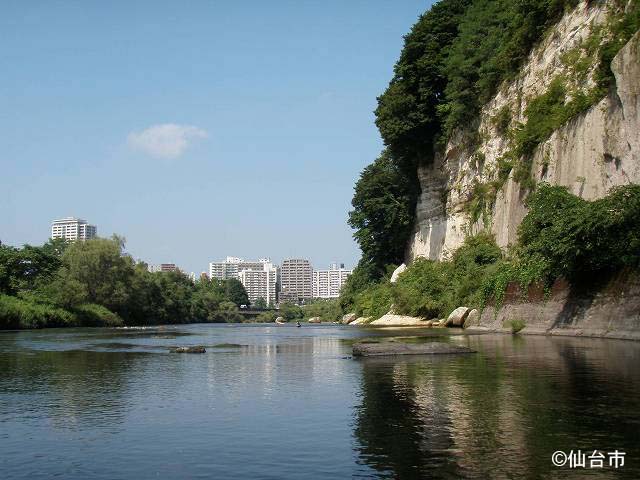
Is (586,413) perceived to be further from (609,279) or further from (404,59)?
(404,59)

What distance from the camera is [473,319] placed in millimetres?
46469

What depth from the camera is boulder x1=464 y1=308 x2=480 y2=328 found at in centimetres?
4577

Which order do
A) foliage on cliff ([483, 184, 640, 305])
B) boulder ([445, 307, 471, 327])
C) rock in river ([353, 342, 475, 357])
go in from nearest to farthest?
rock in river ([353, 342, 475, 357])
foliage on cliff ([483, 184, 640, 305])
boulder ([445, 307, 471, 327])

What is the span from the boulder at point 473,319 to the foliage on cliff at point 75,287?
45724 millimetres

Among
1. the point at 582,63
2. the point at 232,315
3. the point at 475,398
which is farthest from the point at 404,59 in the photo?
the point at 232,315

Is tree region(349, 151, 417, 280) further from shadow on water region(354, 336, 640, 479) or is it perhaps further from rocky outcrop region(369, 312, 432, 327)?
shadow on water region(354, 336, 640, 479)

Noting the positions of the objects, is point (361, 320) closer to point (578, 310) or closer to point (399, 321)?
point (399, 321)

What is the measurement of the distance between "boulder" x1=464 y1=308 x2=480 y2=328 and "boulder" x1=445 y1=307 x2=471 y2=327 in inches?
25.3

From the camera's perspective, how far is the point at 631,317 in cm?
2941

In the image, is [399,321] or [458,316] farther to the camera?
[399,321]

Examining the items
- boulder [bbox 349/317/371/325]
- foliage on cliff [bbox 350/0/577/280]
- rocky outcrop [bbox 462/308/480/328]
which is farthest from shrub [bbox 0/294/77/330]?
rocky outcrop [bbox 462/308/480/328]

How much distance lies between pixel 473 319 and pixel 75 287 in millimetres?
54998

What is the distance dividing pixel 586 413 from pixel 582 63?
34308 millimetres

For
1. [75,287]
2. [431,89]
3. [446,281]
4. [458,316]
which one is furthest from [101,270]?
[458,316]
